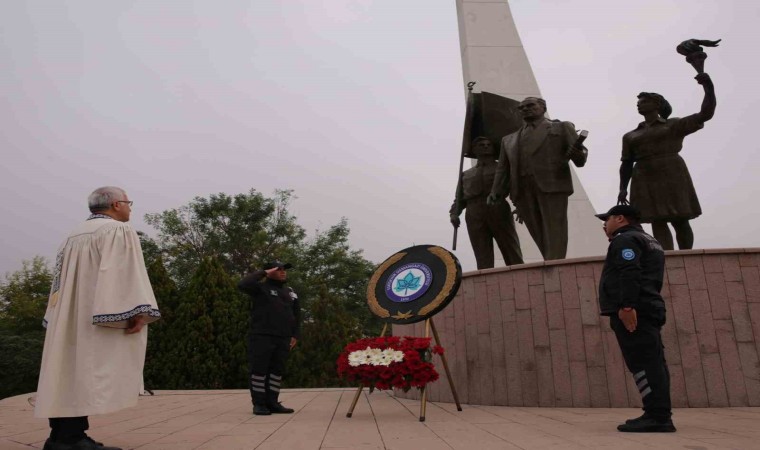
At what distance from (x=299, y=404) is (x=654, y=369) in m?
3.94

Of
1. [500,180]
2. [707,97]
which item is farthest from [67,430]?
[707,97]

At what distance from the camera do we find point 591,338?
16.2 feet

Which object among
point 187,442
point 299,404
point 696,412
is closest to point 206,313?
point 299,404

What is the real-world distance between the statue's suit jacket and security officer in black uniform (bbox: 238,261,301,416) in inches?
117

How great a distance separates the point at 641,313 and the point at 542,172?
2.83m

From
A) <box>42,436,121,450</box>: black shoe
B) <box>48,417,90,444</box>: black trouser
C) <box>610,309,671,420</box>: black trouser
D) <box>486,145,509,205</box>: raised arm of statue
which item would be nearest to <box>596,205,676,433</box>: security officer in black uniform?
<box>610,309,671,420</box>: black trouser

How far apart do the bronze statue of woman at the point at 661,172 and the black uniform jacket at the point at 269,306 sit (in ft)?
13.3

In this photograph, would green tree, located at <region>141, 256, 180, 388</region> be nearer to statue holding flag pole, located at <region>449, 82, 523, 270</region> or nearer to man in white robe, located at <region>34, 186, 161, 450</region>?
statue holding flag pole, located at <region>449, 82, 523, 270</region>

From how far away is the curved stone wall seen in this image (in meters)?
4.63

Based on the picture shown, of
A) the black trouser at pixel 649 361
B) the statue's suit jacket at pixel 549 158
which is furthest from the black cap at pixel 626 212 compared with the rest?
the statue's suit jacket at pixel 549 158

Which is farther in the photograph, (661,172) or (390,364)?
(661,172)

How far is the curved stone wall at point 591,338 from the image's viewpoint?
4633mm

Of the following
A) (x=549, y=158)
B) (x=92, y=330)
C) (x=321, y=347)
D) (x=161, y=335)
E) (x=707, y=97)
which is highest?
(x=707, y=97)

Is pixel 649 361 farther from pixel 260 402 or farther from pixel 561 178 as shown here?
pixel 260 402
